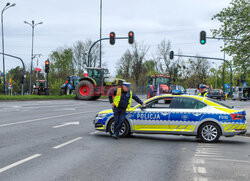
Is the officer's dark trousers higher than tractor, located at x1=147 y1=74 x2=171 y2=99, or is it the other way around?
tractor, located at x1=147 y1=74 x2=171 y2=99

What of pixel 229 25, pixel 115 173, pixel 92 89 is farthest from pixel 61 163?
pixel 92 89

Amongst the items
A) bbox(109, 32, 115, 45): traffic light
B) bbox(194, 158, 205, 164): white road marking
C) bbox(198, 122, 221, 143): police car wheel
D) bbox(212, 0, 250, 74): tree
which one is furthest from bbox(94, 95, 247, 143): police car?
bbox(109, 32, 115, 45): traffic light

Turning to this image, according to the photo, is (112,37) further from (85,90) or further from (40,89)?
(40,89)

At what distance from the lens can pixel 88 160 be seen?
26.2 feet

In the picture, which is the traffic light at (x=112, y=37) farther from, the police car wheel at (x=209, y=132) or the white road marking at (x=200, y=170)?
the white road marking at (x=200, y=170)

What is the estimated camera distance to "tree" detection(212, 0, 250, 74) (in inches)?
835

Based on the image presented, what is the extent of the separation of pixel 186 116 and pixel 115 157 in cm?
334

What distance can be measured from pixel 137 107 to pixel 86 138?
173 cm

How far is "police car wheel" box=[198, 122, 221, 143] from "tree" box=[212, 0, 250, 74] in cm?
1127

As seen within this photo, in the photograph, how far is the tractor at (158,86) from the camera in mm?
36594

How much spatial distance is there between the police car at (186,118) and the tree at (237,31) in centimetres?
1091

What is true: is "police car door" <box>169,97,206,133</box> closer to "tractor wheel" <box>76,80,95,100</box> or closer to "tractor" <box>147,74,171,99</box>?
"tractor wheel" <box>76,80,95,100</box>

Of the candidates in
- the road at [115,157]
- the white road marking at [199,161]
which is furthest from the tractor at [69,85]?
the white road marking at [199,161]

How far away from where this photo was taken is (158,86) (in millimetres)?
37812
